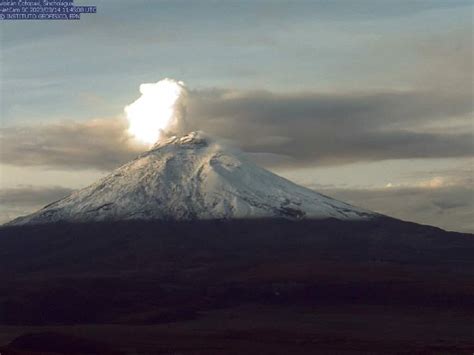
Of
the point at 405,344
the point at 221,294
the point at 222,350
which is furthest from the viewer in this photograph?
the point at 221,294

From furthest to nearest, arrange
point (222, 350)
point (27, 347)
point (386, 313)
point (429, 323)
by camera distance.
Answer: point (386, 313)
point (429, 323)
point (222, 350)
point (27, 347)

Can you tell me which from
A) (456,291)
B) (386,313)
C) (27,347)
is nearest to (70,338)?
(27,347)

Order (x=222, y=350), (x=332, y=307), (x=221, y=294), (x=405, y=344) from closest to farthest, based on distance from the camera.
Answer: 1. (x=222, y=350)
2. (x=405, y=344)
3. (x=332, y=307)
4. (x=221, y=294)

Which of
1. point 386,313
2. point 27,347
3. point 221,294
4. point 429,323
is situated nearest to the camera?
point 27,347

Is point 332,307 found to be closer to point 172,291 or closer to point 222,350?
point 172,291

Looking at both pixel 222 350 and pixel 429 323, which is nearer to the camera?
pixel 222 350

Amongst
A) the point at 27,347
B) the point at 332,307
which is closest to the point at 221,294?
the point at 332,307

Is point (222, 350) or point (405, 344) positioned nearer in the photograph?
point (222, 350)

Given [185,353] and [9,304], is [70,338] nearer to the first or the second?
[185,353]
